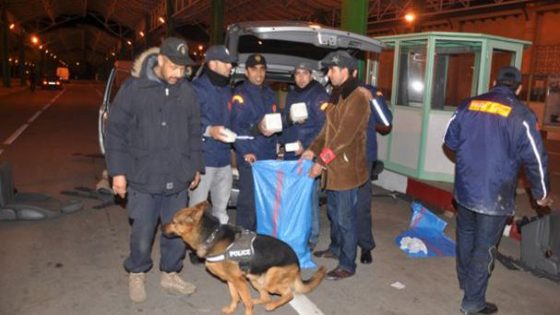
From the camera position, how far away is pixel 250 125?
16.4ft

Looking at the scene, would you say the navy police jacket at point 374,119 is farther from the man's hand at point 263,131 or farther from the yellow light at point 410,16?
the yellow light at point 410,16

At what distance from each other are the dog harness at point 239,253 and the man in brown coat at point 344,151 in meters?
1.08

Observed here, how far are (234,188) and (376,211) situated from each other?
7.89ft

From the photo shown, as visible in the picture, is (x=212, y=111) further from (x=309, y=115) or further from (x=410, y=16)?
(x=410, y=16)

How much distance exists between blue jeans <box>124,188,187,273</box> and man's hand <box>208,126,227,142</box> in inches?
24.1

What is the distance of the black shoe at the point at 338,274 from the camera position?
4.71 meters

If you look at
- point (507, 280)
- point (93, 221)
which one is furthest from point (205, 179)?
point (507, 280)

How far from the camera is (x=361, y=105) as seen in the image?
438 cm

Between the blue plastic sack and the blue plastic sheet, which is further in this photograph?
the blue plastic sheet

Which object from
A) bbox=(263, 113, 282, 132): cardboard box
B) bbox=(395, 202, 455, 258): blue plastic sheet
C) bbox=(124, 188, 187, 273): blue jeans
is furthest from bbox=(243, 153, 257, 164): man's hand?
bbox=(395, 202, 455, 258): blue plastic sheet

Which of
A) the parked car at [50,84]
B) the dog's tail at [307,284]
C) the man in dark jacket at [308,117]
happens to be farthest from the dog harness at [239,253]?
the parked car at [50,84]

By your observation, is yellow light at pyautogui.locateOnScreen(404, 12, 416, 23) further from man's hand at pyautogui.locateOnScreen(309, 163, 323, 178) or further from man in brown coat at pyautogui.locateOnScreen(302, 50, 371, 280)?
man's hand at pyautogui.locateOnScreen(309, 163, 323, 178)

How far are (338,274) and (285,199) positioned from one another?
0.88 metres

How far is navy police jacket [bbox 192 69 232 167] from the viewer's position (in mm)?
4676
